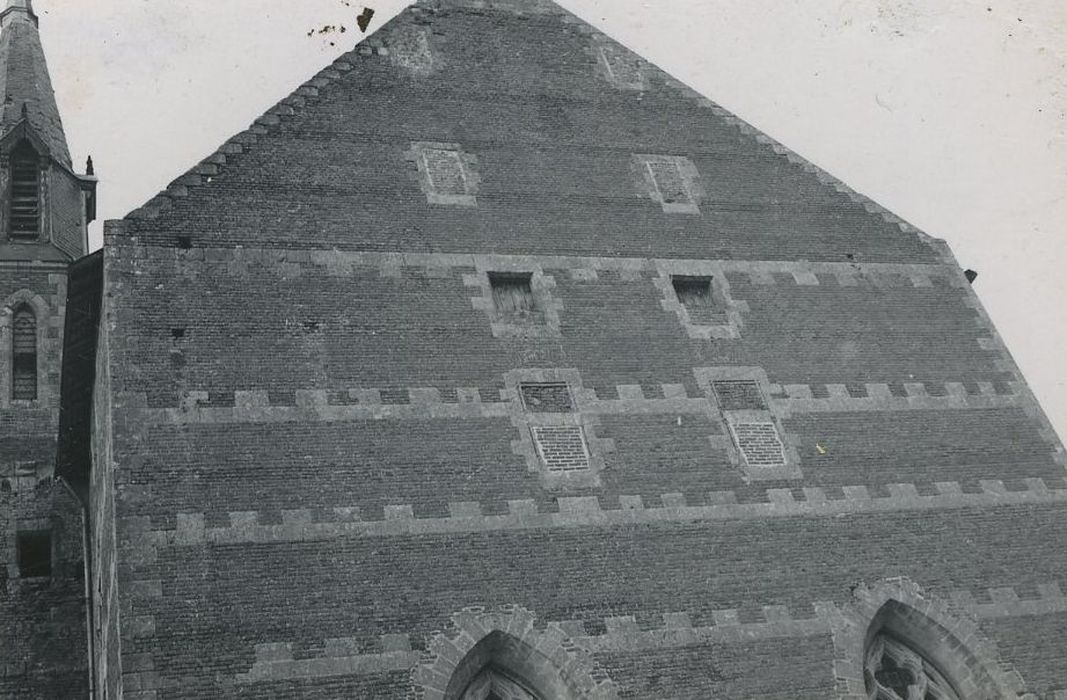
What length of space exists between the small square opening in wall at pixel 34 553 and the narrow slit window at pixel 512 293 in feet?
28.3

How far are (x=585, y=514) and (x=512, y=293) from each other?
3711 mm

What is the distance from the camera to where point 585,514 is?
15219 mm

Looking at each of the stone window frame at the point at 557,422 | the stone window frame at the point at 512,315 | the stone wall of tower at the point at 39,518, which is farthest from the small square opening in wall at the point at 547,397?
the stone wall of tower at the point at 39,518

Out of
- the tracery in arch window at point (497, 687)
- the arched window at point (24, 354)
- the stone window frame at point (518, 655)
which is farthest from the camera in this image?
the arched window at point (24, 354)

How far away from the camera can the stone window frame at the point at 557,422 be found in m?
15.5

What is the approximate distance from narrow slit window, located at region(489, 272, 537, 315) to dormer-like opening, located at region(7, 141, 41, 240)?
36.8 ft

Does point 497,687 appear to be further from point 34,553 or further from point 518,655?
point 34,553

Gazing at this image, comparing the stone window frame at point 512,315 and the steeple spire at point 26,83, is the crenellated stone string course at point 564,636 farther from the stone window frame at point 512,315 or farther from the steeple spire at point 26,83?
the steeple spire at point 26,83

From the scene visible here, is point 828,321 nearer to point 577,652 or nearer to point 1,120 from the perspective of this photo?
point 577,652

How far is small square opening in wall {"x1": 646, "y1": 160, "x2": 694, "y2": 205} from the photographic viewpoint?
760 inches

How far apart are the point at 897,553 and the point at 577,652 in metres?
4.66

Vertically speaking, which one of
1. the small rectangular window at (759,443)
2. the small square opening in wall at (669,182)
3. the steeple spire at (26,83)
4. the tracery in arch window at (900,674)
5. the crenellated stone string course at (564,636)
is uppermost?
the steeple spire at (26,83)

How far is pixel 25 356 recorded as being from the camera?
75.1 feet

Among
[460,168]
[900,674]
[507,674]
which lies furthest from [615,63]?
[507,674]
